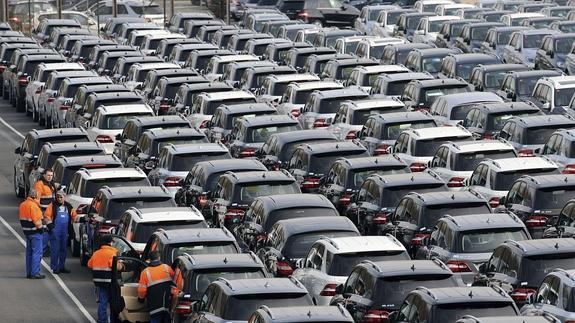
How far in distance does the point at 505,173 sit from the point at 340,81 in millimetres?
17219

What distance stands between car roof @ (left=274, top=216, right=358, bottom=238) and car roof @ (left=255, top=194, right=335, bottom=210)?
1477 millimetres

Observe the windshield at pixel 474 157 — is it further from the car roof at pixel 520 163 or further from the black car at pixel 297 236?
the black car at pixel 297 236

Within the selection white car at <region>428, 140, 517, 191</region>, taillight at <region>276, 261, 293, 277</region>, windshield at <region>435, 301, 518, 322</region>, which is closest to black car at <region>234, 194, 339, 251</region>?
taillight at <region>276, 261, 293, 277</region>

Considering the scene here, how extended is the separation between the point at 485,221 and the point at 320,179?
770cm

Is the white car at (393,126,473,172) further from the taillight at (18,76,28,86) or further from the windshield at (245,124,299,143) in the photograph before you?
the taillight at (18,76,28,86)

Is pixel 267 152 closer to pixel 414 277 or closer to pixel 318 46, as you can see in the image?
pixel 414 277

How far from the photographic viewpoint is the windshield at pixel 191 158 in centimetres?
3528

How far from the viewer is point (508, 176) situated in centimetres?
3134

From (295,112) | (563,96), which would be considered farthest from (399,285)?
(295,112)

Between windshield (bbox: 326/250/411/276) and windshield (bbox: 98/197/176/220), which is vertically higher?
windshield (bbox: 326/250/411/276)

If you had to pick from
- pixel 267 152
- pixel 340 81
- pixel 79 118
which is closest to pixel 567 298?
pixel 267 152

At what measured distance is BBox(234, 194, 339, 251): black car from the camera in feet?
95.2

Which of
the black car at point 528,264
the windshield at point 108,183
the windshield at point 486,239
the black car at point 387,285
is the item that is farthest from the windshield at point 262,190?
the black car at point 387,285

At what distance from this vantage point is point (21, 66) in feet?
177
